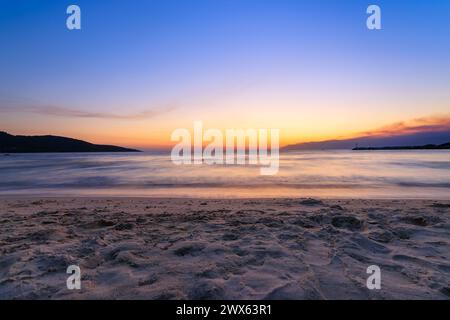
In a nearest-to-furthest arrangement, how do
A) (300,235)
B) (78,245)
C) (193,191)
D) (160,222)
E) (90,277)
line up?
(90,277), (78,245), (300,235), (160,222), (193,191)

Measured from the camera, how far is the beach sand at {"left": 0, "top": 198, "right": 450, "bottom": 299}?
295cm

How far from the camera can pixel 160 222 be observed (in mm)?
5855

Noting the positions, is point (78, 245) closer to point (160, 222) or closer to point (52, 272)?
point (52, 272)

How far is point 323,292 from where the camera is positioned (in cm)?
289

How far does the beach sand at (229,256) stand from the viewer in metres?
2.95

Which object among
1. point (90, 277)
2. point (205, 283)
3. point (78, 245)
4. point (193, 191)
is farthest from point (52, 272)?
point (193, 191)

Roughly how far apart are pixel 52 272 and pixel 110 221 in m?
2.47

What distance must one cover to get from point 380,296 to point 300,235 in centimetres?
189

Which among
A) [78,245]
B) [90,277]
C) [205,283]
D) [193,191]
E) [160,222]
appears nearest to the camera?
[205,283]

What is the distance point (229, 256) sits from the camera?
379cm

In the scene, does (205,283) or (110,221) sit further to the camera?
(110,221)
